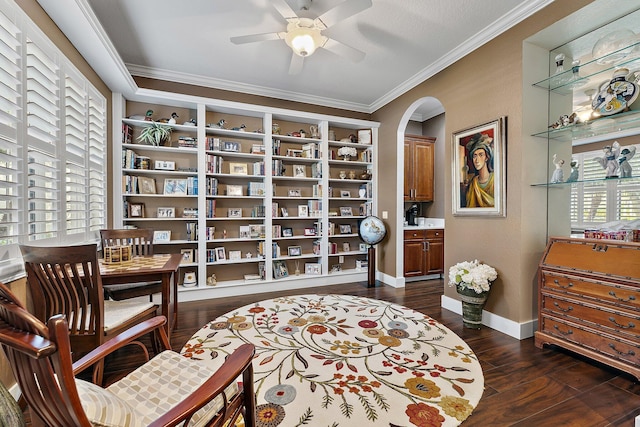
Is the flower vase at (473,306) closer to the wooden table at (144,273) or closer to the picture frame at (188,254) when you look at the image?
the wooden table at (144,273)

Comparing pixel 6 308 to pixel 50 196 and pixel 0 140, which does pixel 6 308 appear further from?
pixel 50 196

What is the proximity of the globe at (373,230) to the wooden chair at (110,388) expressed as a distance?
3.18 m

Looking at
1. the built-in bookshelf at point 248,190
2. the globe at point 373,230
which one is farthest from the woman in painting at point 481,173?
the built-in bookshelf at point 248,190

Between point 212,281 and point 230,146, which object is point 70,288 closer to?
point 212,281

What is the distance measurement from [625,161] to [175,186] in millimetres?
4480

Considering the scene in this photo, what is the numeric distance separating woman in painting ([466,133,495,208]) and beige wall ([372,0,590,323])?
159 millimetres

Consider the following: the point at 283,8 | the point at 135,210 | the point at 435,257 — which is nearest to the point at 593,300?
the point at 435,257

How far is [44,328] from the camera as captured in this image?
64 cm

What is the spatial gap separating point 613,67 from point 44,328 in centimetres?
358

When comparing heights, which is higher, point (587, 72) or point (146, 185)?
point (587, 72)

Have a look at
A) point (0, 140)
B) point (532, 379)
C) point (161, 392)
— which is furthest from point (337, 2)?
point (532, 379)

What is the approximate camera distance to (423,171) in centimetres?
477

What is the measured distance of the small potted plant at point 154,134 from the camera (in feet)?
11.3

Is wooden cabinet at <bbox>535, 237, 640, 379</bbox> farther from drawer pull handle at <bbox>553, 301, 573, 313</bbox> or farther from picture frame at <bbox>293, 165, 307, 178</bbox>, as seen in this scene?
picture frame at <bbox>293, 165, 307, 178</bbox>
